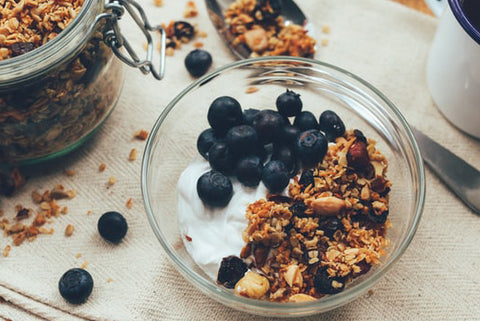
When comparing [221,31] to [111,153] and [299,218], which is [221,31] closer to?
[111,153]

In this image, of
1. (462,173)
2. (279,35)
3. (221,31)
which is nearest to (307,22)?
(279,35)

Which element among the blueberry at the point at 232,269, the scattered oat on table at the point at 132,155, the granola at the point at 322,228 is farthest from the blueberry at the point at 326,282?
the scattered oat on table at the point at 132,155

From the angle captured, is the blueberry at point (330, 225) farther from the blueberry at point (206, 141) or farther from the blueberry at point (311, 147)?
the blueberry at point (206, 141)

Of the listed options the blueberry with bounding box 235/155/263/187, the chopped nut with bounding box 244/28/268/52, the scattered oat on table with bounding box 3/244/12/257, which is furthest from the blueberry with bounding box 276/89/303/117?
the scattered oat on table with bounding box 3/244/12/257

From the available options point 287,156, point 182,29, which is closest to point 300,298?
point 287,156

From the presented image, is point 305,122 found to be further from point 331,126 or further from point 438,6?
point 438,6

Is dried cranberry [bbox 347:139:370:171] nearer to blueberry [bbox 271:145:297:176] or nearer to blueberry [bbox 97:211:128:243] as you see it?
blueberry [bbox 271:145:297:176]
